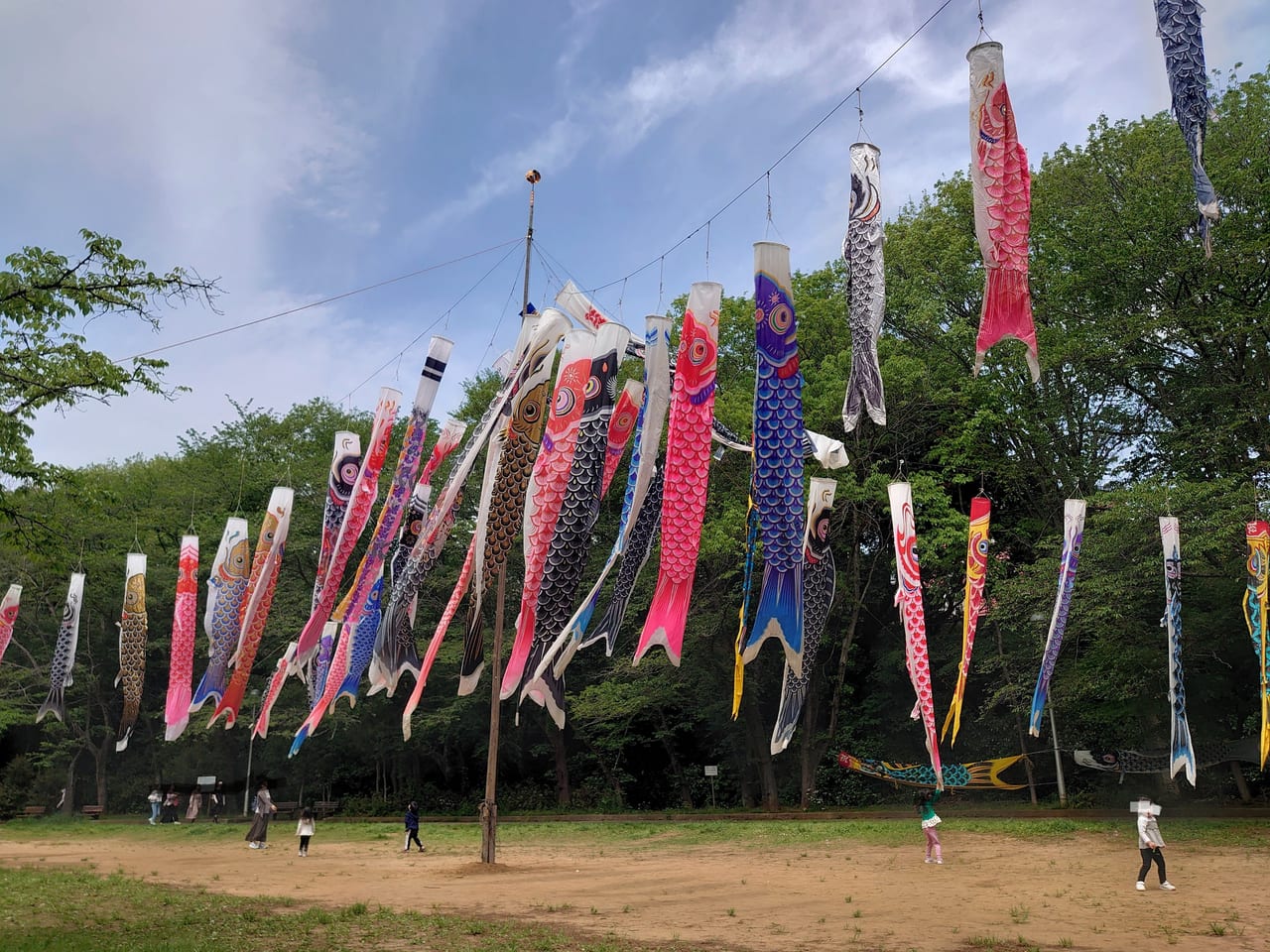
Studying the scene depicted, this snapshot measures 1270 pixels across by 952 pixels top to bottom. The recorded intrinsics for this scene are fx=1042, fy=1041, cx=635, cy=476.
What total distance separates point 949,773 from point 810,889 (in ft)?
42.3

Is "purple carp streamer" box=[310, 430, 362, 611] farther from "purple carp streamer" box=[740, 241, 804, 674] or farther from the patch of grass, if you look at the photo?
"purple carp streamer" box=[740, 241, 804, 674]

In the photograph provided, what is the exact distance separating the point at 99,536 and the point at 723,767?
23.5 m

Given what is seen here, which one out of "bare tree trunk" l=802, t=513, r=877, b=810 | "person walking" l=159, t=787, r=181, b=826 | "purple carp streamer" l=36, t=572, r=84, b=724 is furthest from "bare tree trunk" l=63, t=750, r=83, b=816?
"bare tree trunk" l=802, t=513, r=877, b=810

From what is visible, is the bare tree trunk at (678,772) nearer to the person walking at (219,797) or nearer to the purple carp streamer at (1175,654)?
the person walking at (219,797)

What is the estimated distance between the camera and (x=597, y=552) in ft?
105

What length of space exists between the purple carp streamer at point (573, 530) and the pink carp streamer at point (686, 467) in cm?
107

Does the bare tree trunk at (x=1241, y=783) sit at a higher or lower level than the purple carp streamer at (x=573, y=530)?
lower

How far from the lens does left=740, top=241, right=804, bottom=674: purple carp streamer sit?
33.3 ft

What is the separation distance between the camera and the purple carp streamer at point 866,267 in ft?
36.3

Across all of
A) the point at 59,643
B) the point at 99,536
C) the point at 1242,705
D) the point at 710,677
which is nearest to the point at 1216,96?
the point at 1242,705

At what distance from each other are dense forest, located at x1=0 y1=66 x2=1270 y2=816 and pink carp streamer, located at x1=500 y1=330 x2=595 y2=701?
10.2 meters

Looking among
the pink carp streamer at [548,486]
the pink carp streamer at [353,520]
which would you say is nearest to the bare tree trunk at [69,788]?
the pink carp streamer at [353,520]

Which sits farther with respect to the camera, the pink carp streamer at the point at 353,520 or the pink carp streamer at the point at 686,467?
the pink carp streamer at the point at 353,520

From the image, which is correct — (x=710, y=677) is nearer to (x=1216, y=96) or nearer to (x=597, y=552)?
(x=597, y=552)
